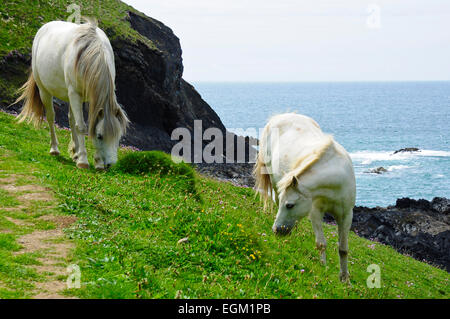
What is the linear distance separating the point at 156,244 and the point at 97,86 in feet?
16.8

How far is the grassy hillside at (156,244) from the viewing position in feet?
20.5

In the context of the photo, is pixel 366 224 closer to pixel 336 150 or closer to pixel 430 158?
pixel 336 150

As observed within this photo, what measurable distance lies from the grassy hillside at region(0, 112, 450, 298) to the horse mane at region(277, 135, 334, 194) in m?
1.10

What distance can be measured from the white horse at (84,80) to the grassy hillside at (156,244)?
2.53ft

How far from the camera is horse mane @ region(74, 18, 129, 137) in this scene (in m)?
11.1

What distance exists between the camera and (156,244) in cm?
759

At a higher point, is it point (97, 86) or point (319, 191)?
point (97, 86)

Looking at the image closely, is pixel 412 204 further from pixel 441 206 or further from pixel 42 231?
pixel 42 231

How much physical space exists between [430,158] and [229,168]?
4069cm

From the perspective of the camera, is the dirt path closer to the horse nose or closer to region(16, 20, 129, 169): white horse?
region(16, 20, 129, 169): white horse

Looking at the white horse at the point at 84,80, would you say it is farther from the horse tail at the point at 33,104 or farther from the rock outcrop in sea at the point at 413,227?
the rock outcrop in sea at the point at 413,227

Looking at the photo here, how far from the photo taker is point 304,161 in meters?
9.02

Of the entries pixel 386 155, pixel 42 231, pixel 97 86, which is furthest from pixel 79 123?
pixel 386 155
